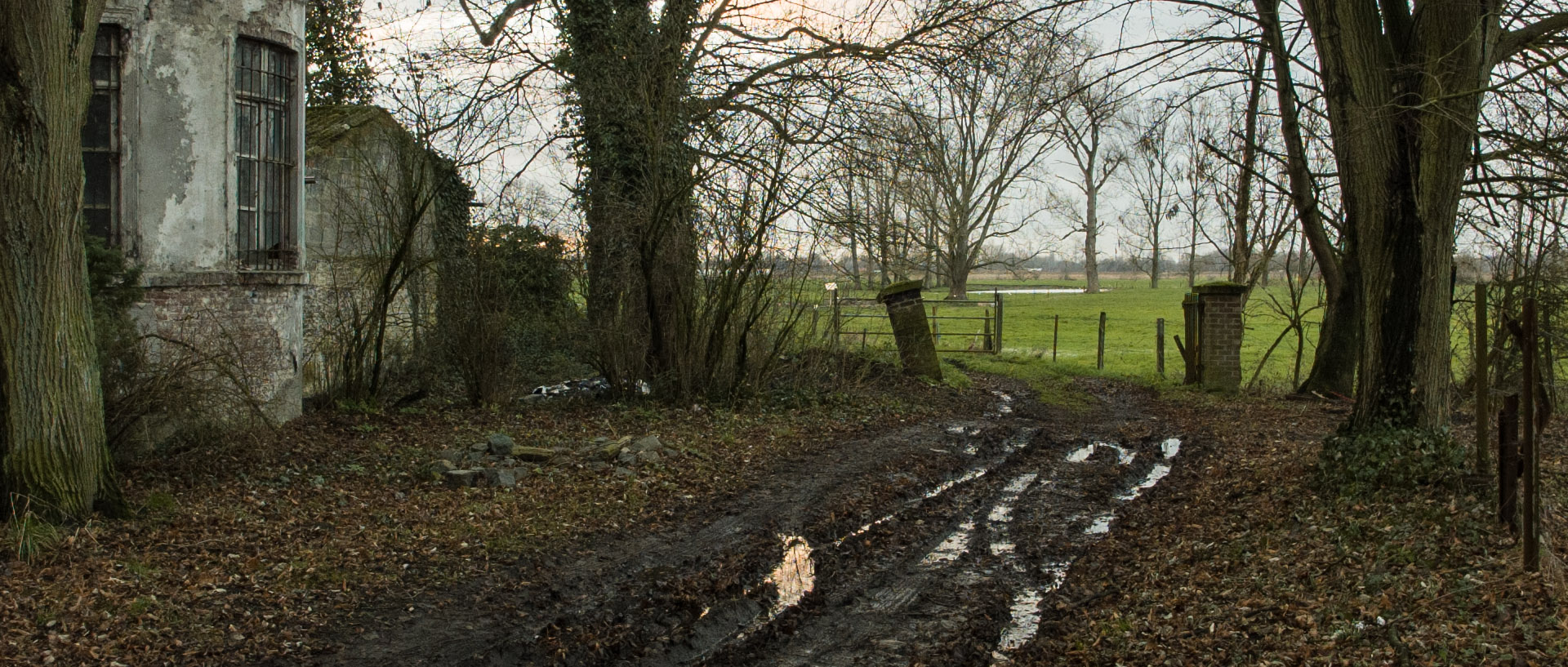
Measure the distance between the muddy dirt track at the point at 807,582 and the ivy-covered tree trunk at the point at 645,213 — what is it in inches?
149

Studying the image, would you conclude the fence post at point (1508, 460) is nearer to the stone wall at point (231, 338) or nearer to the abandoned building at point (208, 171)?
the stone wall at point (231, 338)

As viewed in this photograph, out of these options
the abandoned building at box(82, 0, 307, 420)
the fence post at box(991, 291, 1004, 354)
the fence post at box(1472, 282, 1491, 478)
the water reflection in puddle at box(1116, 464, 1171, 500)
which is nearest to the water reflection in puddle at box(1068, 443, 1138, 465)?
the water reflection in puddle at box(1116, 464, 1171, 500)

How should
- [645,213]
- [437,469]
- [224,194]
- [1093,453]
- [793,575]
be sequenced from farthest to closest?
[645,213], [1093,453], [224,194], [437,469], [793,575]

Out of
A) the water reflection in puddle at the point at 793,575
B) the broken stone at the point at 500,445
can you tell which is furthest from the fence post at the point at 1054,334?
the water reflection in puddle at the point at 793,575

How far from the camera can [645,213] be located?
12.9 m

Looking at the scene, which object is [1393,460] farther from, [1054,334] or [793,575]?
[1054,334]

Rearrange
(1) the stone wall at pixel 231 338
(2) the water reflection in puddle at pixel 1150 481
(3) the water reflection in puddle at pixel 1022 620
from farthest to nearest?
(2) the water reflection in puddle at pixel 1150 481 < (1) the stone wall at pixel 231 338 < (3) the water reflection in puddle at pixel 1022 620

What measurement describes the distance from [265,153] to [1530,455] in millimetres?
10916

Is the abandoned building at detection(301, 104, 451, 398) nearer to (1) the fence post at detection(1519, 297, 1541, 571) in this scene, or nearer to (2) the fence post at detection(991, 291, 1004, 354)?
(1) the fence post at detection(1519, 297, 1541, 571)

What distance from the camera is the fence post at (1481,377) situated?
545 cm

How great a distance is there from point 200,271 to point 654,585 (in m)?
6.49

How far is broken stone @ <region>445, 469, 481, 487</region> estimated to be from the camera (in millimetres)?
8609

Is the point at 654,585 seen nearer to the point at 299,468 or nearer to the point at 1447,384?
the point at 299,468

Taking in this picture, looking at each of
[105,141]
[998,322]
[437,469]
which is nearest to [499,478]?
[437,469]
